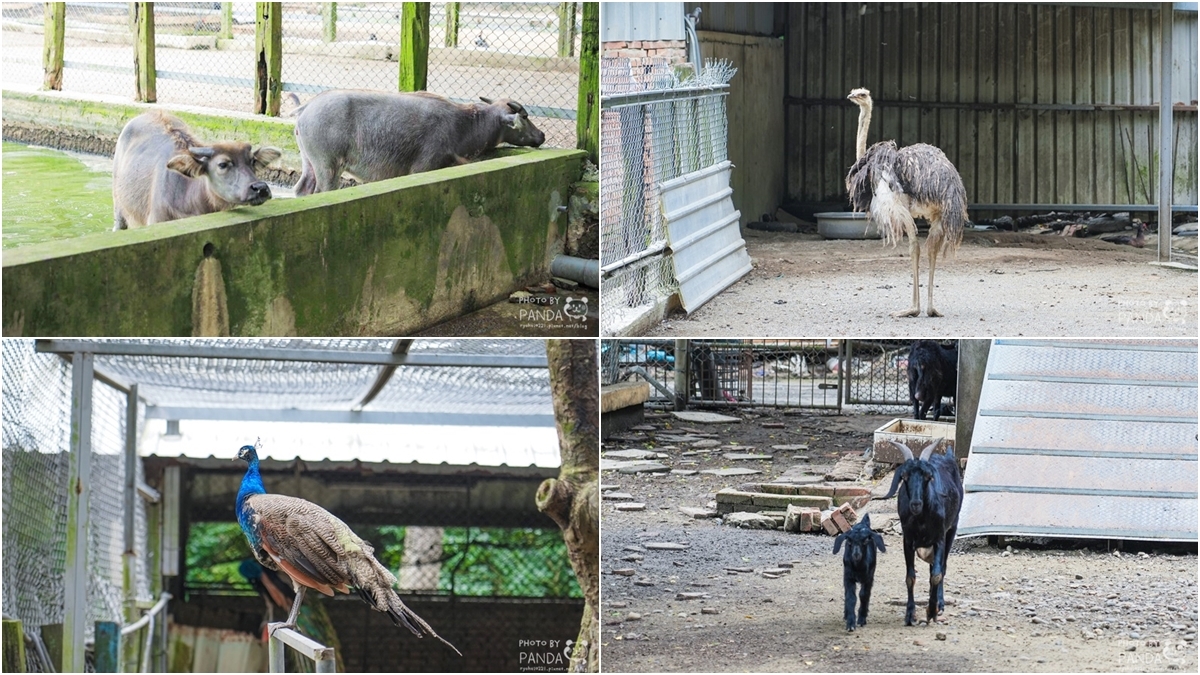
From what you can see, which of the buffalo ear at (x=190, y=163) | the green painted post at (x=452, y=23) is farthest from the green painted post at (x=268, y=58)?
the buffalo ear at (x=190, y=163)

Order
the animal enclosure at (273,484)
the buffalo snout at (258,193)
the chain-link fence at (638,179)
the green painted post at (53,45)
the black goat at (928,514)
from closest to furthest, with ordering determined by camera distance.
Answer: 1. the black goat at (928,514)
2. the buffalo snout at (258,193)
3. the animal enclosure at (273,484)
4. the chain-link fence at (638,179)
5. the green painted post at (53,45)

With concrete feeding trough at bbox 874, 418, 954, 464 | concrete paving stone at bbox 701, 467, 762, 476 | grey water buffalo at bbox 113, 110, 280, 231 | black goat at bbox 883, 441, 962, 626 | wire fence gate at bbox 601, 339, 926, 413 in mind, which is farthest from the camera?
wire fence gate at bbox 601, 339, 926, 413

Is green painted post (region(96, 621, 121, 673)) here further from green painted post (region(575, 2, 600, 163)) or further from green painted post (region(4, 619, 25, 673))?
green painted post (region(575, 2, 600, 163))

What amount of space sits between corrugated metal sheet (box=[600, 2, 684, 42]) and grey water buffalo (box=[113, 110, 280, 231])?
9.83 ft

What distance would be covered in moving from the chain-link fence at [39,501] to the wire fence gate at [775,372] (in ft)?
9.94

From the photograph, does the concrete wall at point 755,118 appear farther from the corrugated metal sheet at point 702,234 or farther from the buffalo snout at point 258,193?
the buffalo snout at point 258,193

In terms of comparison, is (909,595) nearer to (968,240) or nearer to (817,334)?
(817,334)

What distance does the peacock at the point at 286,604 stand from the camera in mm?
7887

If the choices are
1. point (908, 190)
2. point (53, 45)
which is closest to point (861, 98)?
point (908, 190)

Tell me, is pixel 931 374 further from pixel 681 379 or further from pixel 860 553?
pixel 860 553

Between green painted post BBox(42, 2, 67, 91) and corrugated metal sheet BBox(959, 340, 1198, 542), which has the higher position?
green painted post BBox(42, 2, 67, 91)

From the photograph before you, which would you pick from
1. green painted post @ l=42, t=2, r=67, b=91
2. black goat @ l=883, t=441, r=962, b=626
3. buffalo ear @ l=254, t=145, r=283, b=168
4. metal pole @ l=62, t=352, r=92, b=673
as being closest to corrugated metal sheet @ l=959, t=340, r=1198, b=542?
black goat @ l=883, t=441, r=962, b=626

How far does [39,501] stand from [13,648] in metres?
0.84

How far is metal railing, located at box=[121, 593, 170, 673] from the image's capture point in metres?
6.67
